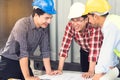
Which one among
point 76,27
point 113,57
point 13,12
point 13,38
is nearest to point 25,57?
point 13,38

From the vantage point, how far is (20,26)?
2.29 m

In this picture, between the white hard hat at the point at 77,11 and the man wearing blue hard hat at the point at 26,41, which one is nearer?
the man wearing blue hard hat at the point at 26,41

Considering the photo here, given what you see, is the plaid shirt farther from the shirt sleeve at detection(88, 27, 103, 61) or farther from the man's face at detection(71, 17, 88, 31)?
the man's face at detection(71, 17, 88, 31)

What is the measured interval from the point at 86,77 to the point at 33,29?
0.53m

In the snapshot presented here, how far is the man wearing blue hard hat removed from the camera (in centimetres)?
227

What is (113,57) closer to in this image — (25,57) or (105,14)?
(105,14)

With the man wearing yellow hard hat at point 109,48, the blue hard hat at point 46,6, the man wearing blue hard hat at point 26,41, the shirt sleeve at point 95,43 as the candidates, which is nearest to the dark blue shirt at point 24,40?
the man wearing blue hard hat at point 26,41

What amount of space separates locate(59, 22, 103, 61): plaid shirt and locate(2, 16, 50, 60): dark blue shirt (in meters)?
0.23

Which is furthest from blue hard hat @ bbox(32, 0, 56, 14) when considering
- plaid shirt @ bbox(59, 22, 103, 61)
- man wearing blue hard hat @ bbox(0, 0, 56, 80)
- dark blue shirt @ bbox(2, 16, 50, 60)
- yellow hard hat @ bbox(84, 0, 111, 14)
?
plaid shirt @ bbox(59, 22, 103, 61)

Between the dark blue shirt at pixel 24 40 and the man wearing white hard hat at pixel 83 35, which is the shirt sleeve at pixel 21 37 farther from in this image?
the man wearing white hard hat at pixel 83 35

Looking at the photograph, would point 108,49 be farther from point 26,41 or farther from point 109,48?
point 26,41

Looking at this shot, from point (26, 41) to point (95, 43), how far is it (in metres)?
0.59

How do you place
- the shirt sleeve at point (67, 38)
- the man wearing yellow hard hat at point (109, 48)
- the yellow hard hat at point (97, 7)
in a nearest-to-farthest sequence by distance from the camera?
the man wearing yellow hard hat at point (109, 48) → the yellow hard hat at point (97, 7) → the shirt sleeve at point (67, 38)

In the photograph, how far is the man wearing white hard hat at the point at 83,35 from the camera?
2451 millimetres
